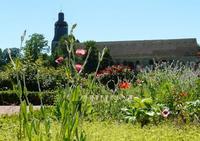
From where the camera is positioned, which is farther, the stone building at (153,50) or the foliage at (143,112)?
the stone building at (153,50)

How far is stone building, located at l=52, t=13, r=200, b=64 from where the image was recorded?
65.7 meters

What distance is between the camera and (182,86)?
1167 cm

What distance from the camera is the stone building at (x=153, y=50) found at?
65.7 m

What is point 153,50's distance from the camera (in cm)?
6869

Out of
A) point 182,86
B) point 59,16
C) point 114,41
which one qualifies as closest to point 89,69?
point 114,41

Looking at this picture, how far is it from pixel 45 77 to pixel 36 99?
5.06 m

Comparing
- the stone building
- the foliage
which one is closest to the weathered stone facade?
the stone building

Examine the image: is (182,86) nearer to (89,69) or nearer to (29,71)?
(29,71)

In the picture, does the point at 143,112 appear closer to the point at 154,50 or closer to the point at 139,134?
the point at 139,134

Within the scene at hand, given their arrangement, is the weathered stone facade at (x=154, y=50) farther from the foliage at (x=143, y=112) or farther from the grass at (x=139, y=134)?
the grass at (x=139, y=134)

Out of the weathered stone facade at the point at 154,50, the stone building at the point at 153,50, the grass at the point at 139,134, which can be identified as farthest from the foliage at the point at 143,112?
the stone building at the point at 153,50

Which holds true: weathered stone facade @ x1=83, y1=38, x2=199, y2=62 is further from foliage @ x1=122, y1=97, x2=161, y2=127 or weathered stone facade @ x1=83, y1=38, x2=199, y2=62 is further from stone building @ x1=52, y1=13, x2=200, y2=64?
foliage @ x1=122, y1=97, x2=161, y2=127

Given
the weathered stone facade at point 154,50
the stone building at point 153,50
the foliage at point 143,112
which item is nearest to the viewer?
the foliage at point 143,112

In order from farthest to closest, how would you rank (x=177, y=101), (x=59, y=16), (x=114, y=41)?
(x=59, y=16), (x=114, y=41), (x=177, y=101)
